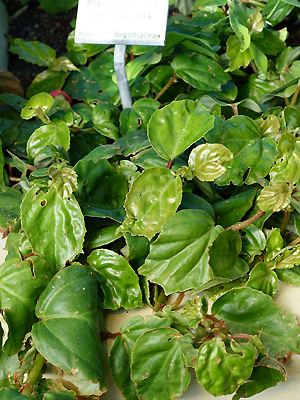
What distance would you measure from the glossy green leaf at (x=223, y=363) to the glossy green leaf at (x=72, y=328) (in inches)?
5.8

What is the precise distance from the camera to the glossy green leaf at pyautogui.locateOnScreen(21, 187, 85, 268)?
1.02m

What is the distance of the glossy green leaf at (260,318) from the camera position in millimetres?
968

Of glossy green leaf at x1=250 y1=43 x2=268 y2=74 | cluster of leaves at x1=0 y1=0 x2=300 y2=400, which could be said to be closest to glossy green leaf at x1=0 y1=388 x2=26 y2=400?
cluster of leaves at x1=0 y1=0 x2=300 y2=400

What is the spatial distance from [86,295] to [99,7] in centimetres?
49

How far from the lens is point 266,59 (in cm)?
143

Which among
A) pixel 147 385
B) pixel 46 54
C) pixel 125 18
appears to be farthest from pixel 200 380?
pixel 46 54

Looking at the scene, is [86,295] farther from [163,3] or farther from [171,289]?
[163,3]

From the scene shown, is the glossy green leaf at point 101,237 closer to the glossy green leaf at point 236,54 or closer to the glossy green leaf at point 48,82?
the glossy green leaf at point 236,54

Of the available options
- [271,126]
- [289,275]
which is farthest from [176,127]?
[289,275]

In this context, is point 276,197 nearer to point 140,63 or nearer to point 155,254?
point 155,254

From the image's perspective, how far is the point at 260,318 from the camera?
0.98 meters

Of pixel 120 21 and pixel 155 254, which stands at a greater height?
pixel 120 21

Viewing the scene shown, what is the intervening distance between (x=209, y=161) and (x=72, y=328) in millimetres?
313

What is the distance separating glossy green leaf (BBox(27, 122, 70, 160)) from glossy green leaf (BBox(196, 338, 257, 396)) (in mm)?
478
